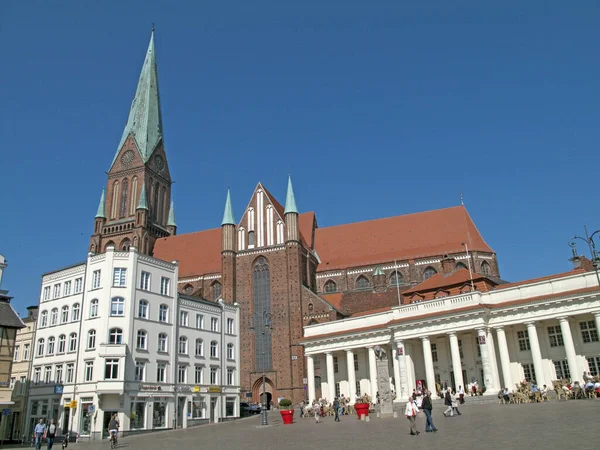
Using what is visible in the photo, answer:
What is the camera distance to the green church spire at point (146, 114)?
8196cm

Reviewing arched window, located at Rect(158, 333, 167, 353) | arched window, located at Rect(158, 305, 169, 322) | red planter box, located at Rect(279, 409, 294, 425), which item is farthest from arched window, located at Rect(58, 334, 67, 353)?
red planter box, located at Rect(279, 409, 294, 425)

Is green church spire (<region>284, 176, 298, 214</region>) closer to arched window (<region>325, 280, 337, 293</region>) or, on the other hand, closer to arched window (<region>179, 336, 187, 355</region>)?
arched window (<region>325, 280, 337, 293</region>)

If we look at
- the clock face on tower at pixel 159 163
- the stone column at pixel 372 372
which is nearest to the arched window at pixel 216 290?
the clock face on tower at pixel 159 163

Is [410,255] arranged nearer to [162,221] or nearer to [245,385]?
[245,385]

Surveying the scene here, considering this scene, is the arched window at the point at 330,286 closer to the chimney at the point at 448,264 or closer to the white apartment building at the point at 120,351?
the chimney at the point at 448,264

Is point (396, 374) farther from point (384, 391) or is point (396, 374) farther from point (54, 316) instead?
point (54, 316)

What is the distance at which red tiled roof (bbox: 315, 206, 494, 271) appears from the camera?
2542 inches

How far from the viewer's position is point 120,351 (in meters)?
37.3

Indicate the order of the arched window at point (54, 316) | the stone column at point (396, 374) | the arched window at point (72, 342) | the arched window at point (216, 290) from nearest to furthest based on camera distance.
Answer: the arched window at point (72, 342)
the arched window at point (54, 316)
the stone column at point (396, 374)
the arched window at point (216, 290)

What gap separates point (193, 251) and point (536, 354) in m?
48.8

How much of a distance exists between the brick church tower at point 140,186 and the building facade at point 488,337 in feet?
128

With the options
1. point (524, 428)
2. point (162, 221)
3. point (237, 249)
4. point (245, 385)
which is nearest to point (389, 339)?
point (245, 385)

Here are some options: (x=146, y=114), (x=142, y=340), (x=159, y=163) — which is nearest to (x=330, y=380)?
(x=142, y=340)

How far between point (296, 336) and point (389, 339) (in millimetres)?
14291
